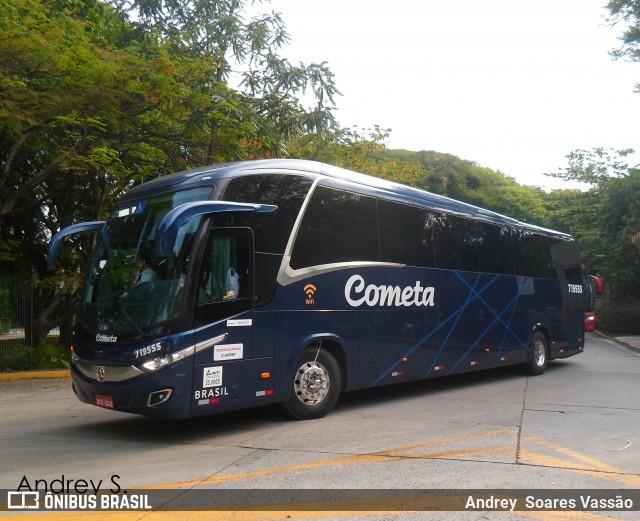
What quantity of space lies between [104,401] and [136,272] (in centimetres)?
159

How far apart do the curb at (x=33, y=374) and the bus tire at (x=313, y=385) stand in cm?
847

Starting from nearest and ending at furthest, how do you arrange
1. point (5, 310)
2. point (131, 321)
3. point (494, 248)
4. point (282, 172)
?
1. point (131, 321)
2. point (282, 172)
3. point (494, 248)
4. point (5, 310)

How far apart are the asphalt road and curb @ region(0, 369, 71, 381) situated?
131 inches

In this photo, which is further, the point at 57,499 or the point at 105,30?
the point at 105,30

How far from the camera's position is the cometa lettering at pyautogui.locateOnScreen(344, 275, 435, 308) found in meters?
9.95

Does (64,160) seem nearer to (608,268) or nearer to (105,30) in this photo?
(105,30)

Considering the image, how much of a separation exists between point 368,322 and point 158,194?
3658 mm

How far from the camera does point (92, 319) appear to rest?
27.7 feet

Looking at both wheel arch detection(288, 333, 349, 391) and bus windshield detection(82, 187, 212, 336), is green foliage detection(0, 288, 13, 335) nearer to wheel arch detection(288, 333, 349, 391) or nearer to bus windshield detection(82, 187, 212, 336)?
bus windshield detection(82, 187, 212, 336)

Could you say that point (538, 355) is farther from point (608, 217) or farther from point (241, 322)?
point (608, 217)

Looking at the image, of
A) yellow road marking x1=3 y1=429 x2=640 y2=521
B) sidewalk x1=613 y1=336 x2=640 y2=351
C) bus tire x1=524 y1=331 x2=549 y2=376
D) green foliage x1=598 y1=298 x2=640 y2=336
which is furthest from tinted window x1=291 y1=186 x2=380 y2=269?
green foliage x1=598 y1=298 x2=640 y2=336

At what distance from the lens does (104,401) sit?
26.4 feet

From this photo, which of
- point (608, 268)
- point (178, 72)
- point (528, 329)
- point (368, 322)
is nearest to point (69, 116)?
point (178, 72)

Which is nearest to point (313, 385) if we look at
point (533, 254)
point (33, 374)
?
point (533, 254)
